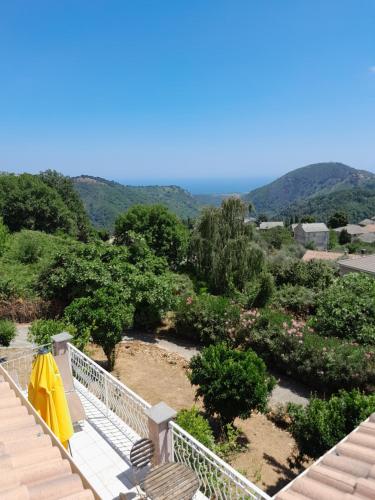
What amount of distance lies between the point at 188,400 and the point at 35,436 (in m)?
6.17

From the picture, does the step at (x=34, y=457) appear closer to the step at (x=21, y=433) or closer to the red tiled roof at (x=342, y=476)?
the step at (x=21, y=433)

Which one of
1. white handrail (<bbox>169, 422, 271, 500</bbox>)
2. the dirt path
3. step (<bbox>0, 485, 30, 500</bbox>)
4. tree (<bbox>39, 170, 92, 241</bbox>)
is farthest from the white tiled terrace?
tree (<bbox>39, 170, 92, 241</bbox>)

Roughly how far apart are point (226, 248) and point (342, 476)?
17833mm

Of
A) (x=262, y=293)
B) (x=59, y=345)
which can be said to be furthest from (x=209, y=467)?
(x=262, y=293)

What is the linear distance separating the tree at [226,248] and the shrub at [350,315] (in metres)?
7.61

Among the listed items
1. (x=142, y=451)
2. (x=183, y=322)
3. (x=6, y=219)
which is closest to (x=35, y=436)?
(x=142, y=451)

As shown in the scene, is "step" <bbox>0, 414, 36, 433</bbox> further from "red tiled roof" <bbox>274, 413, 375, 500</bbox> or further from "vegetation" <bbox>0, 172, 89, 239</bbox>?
"vegetation" <bbox>0, 172, 89, 239</bbox>

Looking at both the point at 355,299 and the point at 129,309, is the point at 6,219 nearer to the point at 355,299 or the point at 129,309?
the point at 129,309

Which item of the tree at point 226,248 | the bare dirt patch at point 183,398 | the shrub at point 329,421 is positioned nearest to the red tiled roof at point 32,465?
the bare dirt patch at point 183,398

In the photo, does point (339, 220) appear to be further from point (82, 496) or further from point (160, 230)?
point (82, 496)

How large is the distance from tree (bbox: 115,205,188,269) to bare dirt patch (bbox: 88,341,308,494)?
12216mm

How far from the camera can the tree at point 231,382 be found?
23.5ft

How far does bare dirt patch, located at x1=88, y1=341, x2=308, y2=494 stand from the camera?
693 centimetres

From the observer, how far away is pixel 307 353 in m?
10.8
